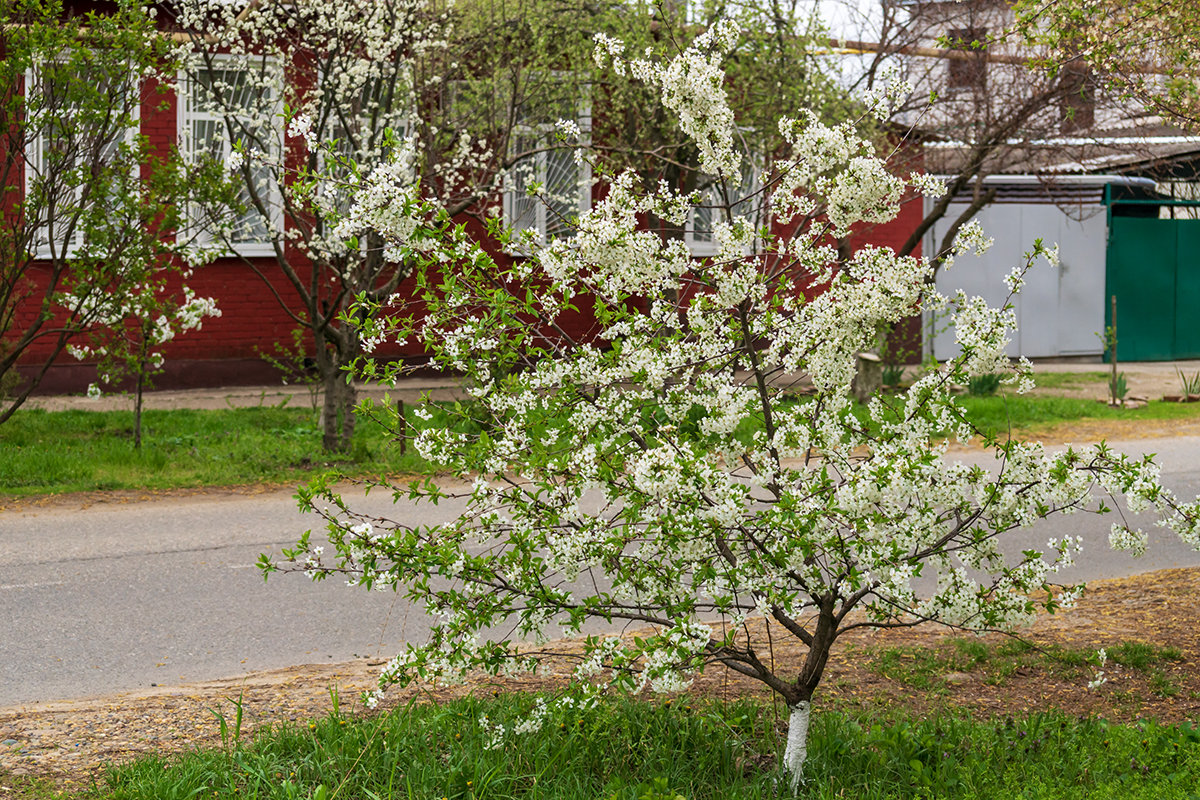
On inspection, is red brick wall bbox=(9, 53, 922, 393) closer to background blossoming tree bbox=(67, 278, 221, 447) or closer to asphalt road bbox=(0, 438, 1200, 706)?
background blossoming tree bbox=(67, 278, 221, 447)

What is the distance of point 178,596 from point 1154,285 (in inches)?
746

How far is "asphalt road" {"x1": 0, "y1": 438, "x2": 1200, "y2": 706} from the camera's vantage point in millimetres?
6105

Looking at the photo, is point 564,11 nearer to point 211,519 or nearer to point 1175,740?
point 211,519

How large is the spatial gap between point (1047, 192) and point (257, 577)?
15.7m

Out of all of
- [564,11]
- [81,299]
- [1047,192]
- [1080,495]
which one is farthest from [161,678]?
[1047,192]

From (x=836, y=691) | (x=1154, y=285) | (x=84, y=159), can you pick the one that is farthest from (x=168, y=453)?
(x=1154, y=285)

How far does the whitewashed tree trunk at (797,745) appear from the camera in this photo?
4379 millimetres

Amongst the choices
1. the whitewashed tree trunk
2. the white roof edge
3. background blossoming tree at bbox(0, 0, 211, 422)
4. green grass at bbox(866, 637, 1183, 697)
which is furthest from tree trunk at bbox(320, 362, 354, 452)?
the white roof edge

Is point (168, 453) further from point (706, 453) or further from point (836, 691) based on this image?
point (706, 453)

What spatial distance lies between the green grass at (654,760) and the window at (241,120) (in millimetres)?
6122

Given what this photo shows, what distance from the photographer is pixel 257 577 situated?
303 inches

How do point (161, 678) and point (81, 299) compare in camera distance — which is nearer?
point (161, 678)

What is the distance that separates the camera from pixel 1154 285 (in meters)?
21.5

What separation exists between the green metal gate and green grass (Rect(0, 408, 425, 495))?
46.7 ft
